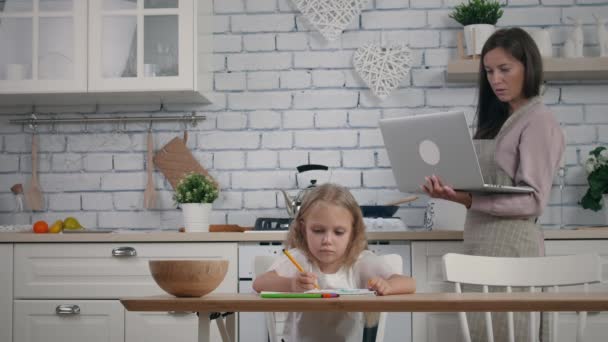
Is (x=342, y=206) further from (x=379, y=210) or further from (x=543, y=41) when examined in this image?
(x=543, y=41)

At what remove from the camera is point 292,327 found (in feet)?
6.41

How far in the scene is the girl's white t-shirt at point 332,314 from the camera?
1.90m

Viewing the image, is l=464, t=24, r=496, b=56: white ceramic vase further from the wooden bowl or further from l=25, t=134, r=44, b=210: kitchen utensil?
the wooden bowl

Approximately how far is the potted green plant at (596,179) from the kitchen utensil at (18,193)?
2.51 meters

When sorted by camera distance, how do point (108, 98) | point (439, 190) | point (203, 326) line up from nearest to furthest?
point (203, 326) < point (439, 190) < point (108, 98)

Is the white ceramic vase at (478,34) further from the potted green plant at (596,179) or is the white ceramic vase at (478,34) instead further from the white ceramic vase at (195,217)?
the white ceramic vase at (195,217)

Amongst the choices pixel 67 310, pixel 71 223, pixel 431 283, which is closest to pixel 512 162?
pixel 431 283

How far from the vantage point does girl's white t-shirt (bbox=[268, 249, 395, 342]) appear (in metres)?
1.90

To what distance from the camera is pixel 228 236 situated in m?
3.12

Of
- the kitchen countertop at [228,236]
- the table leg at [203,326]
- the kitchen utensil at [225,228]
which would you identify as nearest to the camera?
the table leg at [203,326]

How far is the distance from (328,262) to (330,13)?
1997 mm

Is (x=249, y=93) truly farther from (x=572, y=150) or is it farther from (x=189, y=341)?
(x=572, y=150)

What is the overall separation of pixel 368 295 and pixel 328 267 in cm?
41

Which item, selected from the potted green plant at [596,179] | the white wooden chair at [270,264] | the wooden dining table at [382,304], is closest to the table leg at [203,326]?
the wooden dining table at [382,304]
